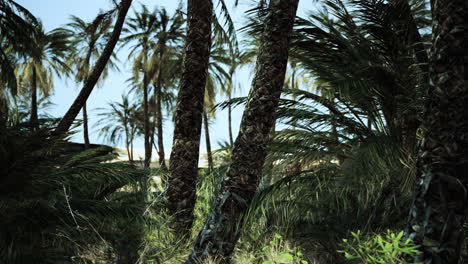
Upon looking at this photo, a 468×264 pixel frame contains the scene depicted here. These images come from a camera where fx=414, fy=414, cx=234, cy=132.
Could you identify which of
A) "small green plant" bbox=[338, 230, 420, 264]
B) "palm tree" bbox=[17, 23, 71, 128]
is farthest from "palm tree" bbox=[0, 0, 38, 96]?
"small green plant" bbox=[338, 230, 420, 264]

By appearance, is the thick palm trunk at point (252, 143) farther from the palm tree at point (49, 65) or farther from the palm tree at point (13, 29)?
the palm tree at point (49, 65)

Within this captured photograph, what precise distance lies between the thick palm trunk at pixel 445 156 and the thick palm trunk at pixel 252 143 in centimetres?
203

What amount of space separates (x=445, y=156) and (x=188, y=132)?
3.87 meters

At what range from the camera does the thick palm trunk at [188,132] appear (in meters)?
6.59

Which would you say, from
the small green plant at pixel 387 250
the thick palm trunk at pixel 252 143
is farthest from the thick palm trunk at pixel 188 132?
the small green plant at pixel 387 250

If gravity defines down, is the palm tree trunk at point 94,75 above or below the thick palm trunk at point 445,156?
above

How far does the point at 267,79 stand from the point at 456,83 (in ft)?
7.69

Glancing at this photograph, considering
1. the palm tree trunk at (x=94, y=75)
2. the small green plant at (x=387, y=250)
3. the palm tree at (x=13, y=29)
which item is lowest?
the small green plant at (x=387, y=250)

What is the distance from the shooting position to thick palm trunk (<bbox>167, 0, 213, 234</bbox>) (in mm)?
6594

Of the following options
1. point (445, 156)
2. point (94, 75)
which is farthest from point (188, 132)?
point (94, 75)

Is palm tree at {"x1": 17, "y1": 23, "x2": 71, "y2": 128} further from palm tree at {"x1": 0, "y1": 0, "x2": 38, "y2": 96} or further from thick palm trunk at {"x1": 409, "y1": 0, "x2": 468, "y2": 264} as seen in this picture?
thick palm trunk at {"x1": 409, "y1": 0, "x2": 468, "y2": 264}

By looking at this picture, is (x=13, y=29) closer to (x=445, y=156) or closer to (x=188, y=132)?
(x=188, y=132)

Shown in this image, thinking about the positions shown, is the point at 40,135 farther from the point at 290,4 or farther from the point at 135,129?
the point at 135,129

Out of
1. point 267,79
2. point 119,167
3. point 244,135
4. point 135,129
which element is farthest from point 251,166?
point 135,129
